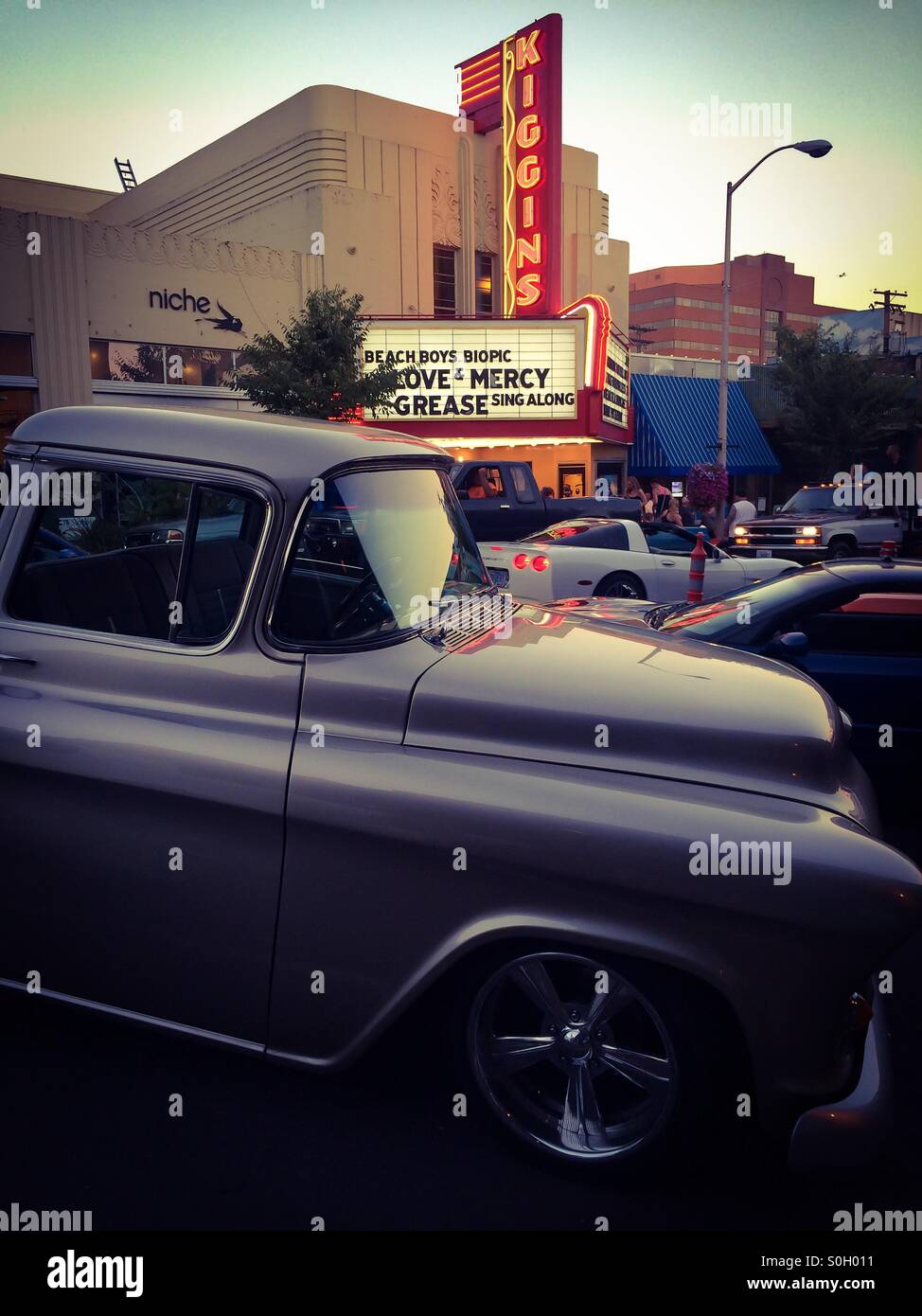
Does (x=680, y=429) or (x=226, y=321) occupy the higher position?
(x=226, y=321)

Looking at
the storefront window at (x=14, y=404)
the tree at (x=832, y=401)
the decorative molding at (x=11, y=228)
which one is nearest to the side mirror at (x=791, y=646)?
the storefront window at (x=14, y=404)

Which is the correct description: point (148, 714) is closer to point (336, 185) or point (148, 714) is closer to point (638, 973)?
point (638, 973)

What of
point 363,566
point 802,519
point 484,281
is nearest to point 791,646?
point 363,566

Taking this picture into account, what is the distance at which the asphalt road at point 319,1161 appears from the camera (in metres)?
2.54

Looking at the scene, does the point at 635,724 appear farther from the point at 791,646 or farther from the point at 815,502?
the point at 815,502

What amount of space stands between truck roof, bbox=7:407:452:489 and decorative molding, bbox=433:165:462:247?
1011 inches

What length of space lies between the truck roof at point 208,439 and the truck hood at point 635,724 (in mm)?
724

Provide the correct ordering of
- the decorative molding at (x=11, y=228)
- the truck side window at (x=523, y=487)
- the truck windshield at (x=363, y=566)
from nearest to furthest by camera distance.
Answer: the truck windshield at (x=363, y=566) → the truck side window at (x=523, y=487) → the decorative molding at (x=11, y=228)

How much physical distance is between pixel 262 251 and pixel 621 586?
15499 mm

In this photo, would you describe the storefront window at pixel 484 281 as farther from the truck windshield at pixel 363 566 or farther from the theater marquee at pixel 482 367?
the truck windshield at pixel 363 566

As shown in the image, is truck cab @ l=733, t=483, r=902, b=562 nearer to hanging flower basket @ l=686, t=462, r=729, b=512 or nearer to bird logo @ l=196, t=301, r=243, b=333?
hanging flower basket @ l=686, t=462, r=729, b=512

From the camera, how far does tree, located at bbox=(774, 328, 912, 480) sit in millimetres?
37562

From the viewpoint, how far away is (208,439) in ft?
9.45

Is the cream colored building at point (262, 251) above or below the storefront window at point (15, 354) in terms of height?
above
